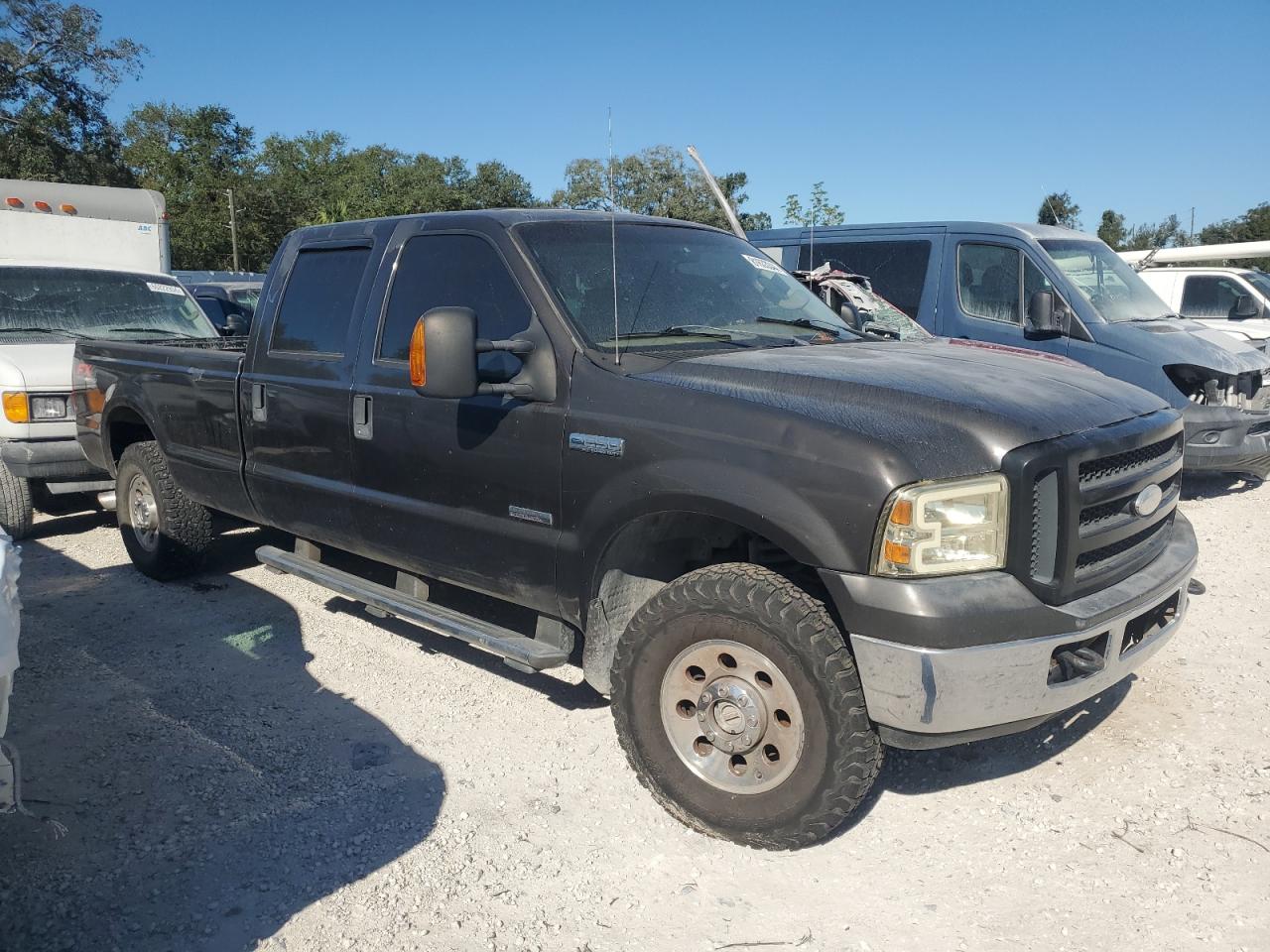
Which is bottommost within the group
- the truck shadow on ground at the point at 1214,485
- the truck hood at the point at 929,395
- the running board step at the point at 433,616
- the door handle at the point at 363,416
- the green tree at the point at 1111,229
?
the truck shadow on ground at the point at 1214,485

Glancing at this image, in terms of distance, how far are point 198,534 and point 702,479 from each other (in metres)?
3.88

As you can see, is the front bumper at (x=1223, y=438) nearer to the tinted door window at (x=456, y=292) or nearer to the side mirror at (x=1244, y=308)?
the side mirror at (x=1244, y=308)

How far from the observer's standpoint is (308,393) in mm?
4512

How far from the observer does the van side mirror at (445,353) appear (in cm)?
325

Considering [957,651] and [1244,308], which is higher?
[1244,308]

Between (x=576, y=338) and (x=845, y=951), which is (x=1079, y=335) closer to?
(x=576, y=338)

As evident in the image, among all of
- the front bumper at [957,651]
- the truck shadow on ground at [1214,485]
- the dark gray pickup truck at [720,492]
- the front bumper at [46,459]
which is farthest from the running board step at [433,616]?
the truck shadow on ground at [1214,485]

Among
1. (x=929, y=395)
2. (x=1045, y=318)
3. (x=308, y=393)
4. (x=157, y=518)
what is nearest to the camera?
(x=929, y=395)

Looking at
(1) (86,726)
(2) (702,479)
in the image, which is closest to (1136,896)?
(2) (702,479)

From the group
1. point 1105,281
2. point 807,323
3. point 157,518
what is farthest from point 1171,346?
point 157,518

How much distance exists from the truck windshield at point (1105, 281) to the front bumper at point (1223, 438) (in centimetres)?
95

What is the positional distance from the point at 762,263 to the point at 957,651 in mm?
2394

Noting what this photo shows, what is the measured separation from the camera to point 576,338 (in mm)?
3521

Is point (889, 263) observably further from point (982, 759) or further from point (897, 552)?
point (897, 552)
